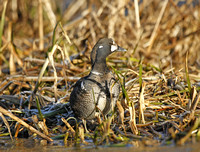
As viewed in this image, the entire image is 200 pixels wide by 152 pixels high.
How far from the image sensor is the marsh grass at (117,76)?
3.59m

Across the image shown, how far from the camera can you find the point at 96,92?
12.3 ft

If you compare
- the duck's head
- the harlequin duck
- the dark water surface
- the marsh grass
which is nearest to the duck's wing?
the harlequin duck

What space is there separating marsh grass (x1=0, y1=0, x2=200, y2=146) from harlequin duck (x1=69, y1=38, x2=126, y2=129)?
13 centimetres

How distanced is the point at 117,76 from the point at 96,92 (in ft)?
0.98

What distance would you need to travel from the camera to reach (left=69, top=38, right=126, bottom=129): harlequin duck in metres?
3.74

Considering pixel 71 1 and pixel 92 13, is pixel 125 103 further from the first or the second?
pixel 71 1

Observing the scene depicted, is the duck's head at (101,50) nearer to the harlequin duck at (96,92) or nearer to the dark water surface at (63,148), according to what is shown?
the harlequin duck at (96,92)

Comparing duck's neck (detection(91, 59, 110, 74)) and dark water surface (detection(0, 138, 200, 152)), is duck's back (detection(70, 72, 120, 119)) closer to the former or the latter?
duck's neck (detection(91, 59, 110, 74))

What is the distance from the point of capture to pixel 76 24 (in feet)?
25.6

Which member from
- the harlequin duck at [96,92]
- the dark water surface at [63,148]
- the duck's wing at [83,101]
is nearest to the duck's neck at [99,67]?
the harlequin duck at [96,92]

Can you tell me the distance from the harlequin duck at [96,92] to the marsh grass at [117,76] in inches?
5.1

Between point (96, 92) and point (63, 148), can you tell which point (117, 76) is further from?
point (63, 148)

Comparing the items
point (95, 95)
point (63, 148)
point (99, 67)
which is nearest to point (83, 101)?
point (95, 95)

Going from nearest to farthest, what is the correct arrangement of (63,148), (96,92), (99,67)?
(63,148) < (96,92) < (99,67)
